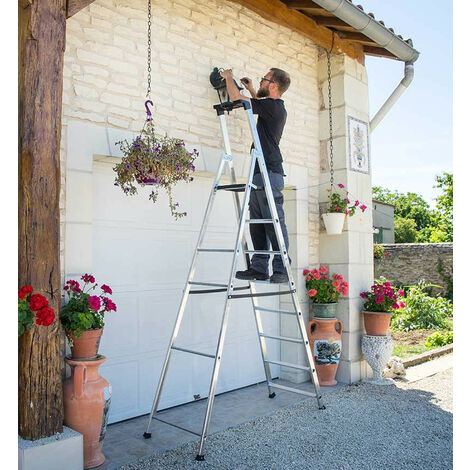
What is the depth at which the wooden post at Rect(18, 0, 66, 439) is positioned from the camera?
2.53 meters

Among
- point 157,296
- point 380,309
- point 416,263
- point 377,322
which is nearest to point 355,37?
point 380,309

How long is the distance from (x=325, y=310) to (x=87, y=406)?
2.57 metres

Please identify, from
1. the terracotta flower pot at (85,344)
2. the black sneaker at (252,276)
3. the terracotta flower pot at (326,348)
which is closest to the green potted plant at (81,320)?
the terracotta flower pot at (85,344)

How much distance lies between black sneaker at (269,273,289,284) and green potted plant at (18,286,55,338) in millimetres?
1649

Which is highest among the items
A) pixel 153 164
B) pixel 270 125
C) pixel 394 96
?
pixel 394 96

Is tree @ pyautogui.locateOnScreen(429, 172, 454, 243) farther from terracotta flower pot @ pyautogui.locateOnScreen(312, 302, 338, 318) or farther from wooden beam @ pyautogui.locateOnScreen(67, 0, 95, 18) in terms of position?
wooden beam @ pyautogui.locateOnScreen(67, 0, 95, 18)

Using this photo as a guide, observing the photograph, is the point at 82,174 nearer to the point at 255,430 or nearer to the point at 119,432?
the point at 119,432

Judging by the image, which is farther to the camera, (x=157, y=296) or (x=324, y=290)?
(x=324, y=290)

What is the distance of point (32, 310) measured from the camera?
2.37m

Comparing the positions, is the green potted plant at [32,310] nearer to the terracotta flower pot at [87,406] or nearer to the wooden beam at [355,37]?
the terracotta flower pot at [87,406]

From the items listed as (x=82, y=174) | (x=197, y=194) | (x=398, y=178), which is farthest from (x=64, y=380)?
(x=398, y=178)

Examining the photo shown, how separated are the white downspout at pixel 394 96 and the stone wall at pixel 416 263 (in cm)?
669

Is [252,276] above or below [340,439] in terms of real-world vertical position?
above

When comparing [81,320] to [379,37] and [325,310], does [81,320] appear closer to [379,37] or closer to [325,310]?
[325,310]
